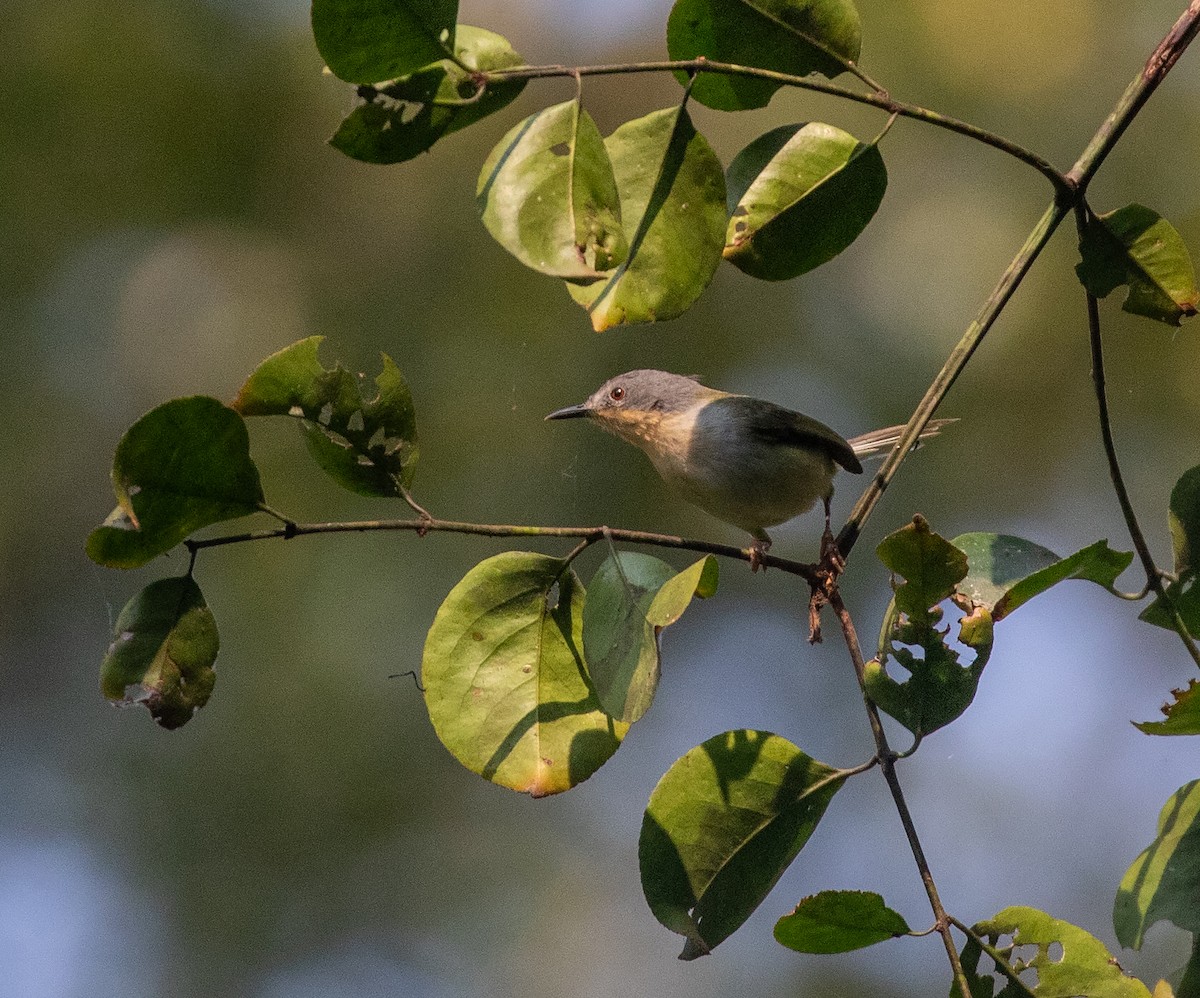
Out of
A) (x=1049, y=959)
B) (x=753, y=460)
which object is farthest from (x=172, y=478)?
(x=753, y=460)

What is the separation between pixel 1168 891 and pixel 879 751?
534mm

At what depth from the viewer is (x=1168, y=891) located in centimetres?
169

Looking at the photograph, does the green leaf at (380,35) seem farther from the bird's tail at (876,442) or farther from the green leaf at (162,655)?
the bird's tail at (876,442)

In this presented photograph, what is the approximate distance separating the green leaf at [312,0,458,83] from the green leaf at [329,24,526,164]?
0.20 feet

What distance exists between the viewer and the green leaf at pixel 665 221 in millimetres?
1555

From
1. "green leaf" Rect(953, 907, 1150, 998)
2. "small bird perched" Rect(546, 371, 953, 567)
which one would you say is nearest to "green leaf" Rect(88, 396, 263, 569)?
"green leaf" Rect(953, 907, 1150, 998)

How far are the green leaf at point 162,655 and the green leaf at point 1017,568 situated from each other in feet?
3.42

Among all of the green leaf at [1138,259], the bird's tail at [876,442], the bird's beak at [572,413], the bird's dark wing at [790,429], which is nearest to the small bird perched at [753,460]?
the bird's dark wing at [790,429]

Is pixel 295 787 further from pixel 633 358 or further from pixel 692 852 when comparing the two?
pixel 692 852

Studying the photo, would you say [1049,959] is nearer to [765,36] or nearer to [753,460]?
[765,36]

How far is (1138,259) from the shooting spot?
1760mm

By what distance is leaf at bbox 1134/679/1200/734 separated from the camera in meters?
1.56

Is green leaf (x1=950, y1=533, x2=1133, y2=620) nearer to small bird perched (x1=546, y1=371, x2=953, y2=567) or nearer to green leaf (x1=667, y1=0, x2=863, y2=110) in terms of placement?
green leaf (x1=667, y1=0, x2=863, y2=110)

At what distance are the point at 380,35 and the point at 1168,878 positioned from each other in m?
1.56
